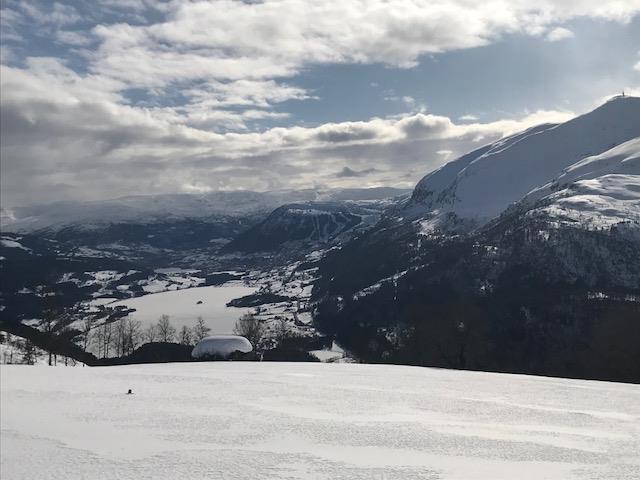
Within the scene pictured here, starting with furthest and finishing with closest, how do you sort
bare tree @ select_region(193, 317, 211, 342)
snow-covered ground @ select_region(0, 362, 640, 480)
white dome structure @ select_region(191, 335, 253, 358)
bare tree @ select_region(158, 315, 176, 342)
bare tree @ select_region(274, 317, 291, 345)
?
bare tree @ select_region(193, 317, 211, 342) < bare tree @ select_region(158, 315, 176, 342) < bare tree @ select_region(274, 317, 291, 345) < white dome structure @ select_region(191, 335, 253, 358) < snow-covered ground @ select_region(0, 362, 640, 480)

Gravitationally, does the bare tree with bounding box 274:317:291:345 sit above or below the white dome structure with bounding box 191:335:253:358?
below

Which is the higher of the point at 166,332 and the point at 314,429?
the point at 314,429

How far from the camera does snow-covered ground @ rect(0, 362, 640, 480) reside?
11094 millimetres

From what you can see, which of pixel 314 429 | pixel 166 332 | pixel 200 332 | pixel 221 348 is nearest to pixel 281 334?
pixel 200 332

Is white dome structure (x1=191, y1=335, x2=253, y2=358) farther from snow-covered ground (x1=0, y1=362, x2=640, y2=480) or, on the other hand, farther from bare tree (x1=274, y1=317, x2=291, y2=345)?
bare tree (x1=274, y1=317, x2=291, y2=345)

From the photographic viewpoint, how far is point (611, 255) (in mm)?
179250

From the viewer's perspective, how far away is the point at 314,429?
13961 millimetres

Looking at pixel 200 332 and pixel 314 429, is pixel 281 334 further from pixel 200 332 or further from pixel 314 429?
pixel 314 429

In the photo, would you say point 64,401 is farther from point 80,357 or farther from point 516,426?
point 80,357


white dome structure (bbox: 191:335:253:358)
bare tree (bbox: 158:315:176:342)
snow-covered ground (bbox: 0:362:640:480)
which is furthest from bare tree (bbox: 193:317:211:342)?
snow-covered ground (bbox: 0:362:640:480)

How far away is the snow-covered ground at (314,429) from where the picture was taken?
36.4 ft

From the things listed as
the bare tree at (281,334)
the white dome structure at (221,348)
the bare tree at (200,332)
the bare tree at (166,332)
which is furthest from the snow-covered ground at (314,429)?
the bare tree at (166,332)

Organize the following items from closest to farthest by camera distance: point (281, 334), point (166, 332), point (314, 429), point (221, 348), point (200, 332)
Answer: point (314, 429) < point (221, 348) < point (166, 332) < point (200, 332) < point (281, 334)

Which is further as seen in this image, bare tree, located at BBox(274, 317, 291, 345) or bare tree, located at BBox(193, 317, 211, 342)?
bare tree, located at BBox(193, 317, 211, 342)
